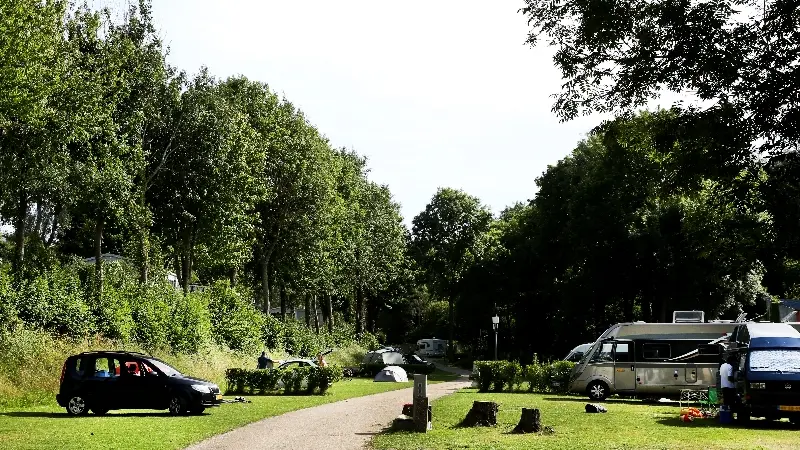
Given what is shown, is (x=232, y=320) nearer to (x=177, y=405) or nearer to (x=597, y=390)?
(x=597, y=390)

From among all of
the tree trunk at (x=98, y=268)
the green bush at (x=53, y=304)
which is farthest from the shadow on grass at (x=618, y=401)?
the tree trunk at (x=98, y=268)

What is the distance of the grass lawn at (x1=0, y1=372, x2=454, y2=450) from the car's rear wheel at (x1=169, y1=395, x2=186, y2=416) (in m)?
0.37

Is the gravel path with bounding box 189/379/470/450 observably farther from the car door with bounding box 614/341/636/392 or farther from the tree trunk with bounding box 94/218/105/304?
the tree trunk with bounding box 94/218/105/304

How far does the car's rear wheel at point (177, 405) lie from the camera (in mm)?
23375

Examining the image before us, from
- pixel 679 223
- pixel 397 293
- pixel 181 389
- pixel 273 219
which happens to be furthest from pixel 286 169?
pixel 397 293

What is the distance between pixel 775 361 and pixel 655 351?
10.9 metres

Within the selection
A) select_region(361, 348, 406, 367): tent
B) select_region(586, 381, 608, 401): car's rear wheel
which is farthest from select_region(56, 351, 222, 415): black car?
select_region(361, 348, 406, 367): tent

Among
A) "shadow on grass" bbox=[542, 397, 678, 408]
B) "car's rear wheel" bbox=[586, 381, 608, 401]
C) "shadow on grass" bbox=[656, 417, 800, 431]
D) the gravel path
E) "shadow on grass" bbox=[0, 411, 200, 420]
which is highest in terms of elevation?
"car's rear wheel" bbox=[586, 381, 608, 401]

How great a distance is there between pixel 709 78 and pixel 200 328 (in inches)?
1191

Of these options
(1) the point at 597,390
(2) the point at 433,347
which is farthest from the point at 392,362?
(2) the point at 433,347

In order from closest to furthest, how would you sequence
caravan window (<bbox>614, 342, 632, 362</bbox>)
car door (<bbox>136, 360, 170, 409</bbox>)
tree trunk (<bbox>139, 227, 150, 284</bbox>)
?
car door (<bbox>136, 360, 170, 409</bbox>)
caravan window (<bbox>614, 342, 632, 362</bbox>)
tree trunk (<bbox>139, 227, 150, 284</bbox>)

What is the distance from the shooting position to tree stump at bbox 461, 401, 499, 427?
62.9ft

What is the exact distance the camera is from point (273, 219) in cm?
5997

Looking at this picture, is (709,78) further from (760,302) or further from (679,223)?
(760,302)
